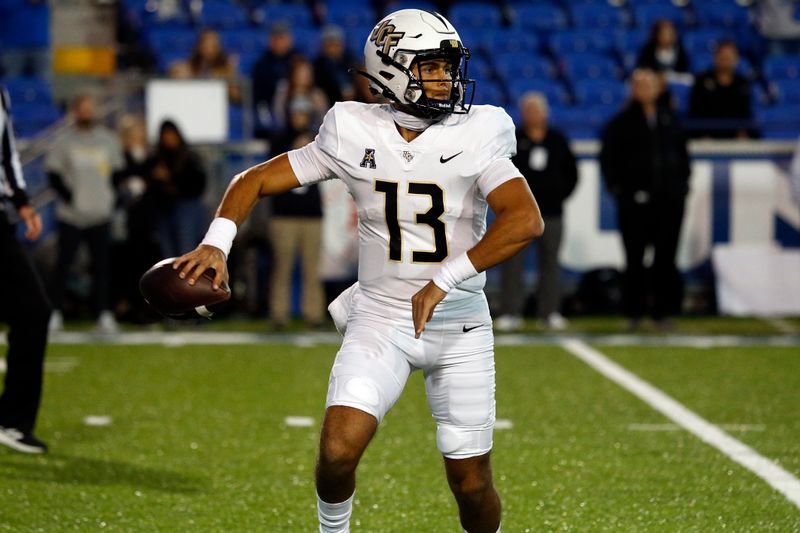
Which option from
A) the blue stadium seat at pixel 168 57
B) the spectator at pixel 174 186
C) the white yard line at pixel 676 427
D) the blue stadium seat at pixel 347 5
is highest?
the blue stadium seat at pixel 347 5

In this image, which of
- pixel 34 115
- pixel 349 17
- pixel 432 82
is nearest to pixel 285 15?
pixel 349 17

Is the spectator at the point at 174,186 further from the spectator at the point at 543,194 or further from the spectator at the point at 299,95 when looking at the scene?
the spectator at the point at 543,194

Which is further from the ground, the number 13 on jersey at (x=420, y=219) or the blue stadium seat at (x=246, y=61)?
the number 13 on jersey at (x=420, y=219)

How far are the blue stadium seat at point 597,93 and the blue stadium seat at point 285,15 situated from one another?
3101mm

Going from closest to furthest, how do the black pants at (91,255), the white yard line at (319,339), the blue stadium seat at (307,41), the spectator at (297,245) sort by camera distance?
the white yard line at (319,339) < the black pants at (91,255) < the spectator at (297,245) < the blue stadium seat at (307,41)

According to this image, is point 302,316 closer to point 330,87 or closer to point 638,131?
point 330,87

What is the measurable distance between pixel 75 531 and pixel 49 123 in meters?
9.79

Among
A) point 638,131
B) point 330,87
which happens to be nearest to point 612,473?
point 638,131

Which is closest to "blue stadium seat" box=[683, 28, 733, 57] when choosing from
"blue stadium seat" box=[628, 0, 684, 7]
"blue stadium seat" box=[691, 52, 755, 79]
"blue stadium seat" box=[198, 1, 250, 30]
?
"blue stadium seat" box=[691, 52, 755, 79]

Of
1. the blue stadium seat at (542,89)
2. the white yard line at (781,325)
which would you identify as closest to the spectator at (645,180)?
the white yard line at (781,325)

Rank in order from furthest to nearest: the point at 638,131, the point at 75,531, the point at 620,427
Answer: the point at 638,131 < the point at 620,427 < the point at 75,531

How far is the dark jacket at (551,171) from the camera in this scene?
33.4 feet

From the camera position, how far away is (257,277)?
11352 mm

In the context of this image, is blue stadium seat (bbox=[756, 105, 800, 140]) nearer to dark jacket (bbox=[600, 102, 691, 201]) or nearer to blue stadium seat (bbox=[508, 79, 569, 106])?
blue stadium seat (bbox=[508, 79, 569, 106])
